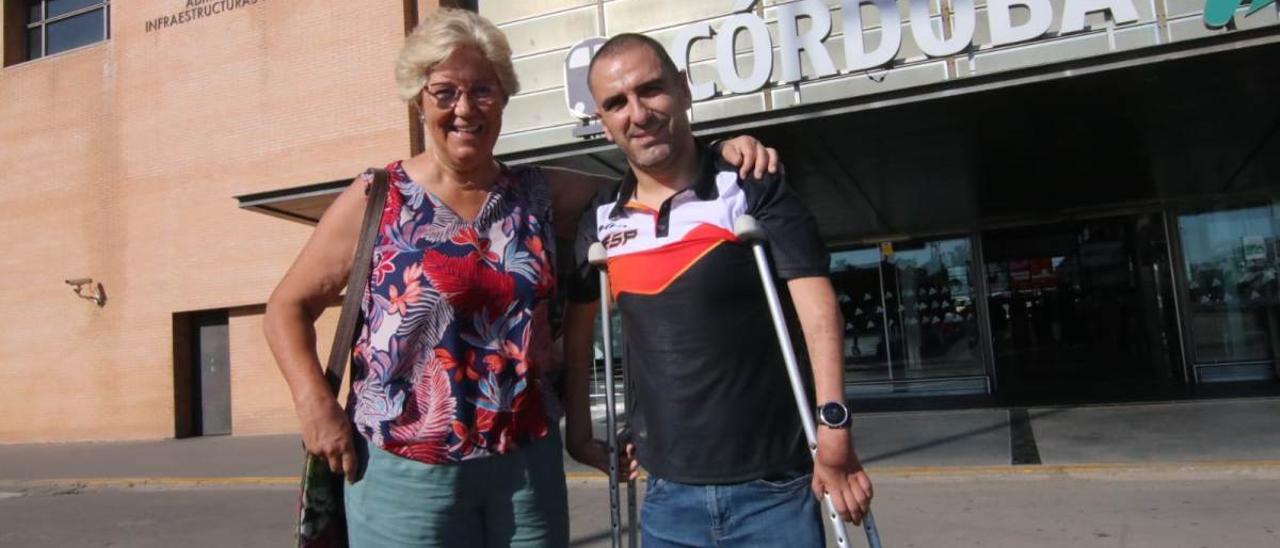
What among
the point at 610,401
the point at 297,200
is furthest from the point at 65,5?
the point at 610,401

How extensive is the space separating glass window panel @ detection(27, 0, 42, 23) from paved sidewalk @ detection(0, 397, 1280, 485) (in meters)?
10.4

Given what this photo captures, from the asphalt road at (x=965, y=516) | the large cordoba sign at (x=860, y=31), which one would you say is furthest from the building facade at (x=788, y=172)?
the asphalt road at (x=965, y=516)

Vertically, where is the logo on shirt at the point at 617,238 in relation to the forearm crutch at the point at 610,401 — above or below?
above

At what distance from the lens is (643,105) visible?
2.17 metres

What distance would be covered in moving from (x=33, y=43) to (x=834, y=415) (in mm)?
22479

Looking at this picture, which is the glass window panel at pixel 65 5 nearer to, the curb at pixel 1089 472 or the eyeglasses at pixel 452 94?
the curb at pixel 1089 472

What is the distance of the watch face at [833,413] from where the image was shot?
191 cm

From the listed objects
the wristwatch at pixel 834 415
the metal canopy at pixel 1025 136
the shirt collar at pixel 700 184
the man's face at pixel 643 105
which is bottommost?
the wristwatch at pixel 834 415

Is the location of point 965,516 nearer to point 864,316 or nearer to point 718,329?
point 718,329

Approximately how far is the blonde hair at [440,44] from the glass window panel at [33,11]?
70.2 ft

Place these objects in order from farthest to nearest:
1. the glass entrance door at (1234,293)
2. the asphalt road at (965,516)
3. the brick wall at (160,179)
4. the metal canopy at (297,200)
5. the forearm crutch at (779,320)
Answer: the brick wall at (160,179) → the glass entrance door at (1234,293) → the metal canopy at (297,200) → the asphalt road at (965,516) → the forearm crutch at (779,320)

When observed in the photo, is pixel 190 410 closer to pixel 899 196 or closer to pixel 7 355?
pixel 7 355

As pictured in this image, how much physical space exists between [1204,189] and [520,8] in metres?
11.4

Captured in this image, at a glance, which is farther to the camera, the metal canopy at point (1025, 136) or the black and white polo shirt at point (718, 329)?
the metal canopy at point (1025, 136)
